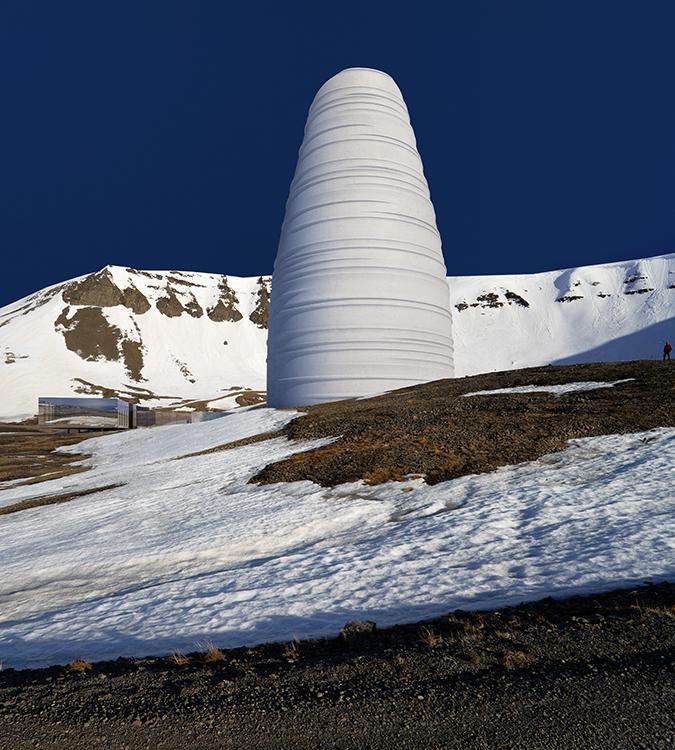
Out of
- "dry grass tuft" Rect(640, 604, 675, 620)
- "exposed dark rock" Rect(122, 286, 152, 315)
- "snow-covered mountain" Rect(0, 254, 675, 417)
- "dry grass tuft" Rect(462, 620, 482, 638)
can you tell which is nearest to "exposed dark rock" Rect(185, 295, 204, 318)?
"snow-covered mountain" Rect(0, 254, 675, 417)

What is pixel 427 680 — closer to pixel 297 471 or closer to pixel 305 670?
pixel 305 670

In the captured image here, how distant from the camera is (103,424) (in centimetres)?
4578

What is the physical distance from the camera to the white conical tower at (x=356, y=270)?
26.8m

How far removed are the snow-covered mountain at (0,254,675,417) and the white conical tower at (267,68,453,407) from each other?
85.3m

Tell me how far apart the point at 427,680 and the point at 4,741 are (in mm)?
2570

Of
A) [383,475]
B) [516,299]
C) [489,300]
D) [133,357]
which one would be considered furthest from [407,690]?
[516,299]

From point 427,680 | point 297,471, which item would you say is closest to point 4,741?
point 427,680

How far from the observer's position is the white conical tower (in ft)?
87.8

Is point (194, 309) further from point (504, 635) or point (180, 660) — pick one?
point (504, 635)

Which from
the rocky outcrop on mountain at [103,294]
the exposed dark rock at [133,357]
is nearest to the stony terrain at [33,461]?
the exposed dark rock at [133,357]

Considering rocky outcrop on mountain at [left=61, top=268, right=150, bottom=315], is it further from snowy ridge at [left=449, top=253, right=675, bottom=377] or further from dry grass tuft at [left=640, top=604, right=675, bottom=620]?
dry grass tuft at [left=640, top=604, right=675, bottom=620]

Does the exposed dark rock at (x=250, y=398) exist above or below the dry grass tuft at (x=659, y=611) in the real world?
above

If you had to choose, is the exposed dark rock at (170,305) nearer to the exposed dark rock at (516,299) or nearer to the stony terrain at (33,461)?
the exposed dark rock at (516,299)

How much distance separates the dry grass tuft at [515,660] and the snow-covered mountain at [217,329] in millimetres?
109857
